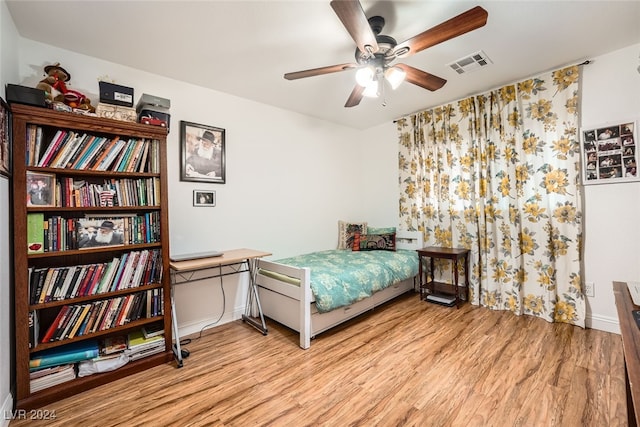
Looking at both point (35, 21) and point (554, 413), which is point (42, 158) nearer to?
point (35, 21)

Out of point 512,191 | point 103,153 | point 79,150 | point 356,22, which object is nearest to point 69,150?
point 79,150

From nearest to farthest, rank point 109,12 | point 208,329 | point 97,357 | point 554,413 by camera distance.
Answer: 1. point 554,413
2. point 109,12
3. point 97,357
4. point 208,329

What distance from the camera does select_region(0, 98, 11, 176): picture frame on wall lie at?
1499 millimetres

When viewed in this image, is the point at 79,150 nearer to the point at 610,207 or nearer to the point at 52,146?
the point at 52,146

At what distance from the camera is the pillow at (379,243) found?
363 centimetres

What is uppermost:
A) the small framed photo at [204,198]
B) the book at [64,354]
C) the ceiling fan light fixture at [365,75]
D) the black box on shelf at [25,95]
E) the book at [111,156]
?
the ceiling fan light fixture at [365,75]

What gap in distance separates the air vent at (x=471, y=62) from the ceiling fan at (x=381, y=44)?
51 centimetres

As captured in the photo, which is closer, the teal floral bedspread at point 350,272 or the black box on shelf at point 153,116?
the black box on shelf at point 153,116

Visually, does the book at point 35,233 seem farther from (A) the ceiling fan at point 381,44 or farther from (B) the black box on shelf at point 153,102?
(A) the ceiling fan at point 381,44

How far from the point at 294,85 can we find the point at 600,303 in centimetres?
350

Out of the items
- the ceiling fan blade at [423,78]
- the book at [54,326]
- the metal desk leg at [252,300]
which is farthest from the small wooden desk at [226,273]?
the ceiling fan blade at [423,78]

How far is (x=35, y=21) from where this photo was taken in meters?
1.78

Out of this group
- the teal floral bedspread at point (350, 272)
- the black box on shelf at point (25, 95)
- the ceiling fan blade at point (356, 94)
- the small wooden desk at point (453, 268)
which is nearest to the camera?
the black box on shelf at point (25, 95)

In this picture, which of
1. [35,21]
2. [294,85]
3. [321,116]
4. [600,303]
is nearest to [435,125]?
[321,116]
